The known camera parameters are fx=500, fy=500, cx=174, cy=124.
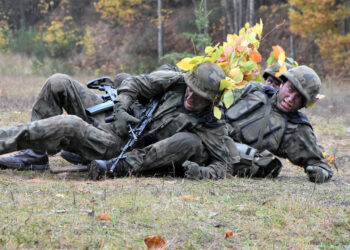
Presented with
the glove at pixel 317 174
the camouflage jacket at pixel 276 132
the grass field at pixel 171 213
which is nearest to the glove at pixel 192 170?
the grass field at pixel 171 213

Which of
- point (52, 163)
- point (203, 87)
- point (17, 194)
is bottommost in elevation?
point (52, 163)

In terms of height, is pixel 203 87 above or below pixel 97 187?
above

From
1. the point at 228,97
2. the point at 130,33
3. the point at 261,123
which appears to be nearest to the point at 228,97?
the point at 228,97

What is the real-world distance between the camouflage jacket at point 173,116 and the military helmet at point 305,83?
3.69 feet

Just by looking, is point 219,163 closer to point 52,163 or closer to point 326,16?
point 52,163

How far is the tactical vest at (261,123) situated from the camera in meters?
6.47

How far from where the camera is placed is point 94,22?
1201 inches

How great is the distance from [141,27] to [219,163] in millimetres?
23210

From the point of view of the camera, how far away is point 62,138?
5289 mm

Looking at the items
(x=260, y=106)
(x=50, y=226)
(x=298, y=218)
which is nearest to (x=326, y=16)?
(x=260, y=106)

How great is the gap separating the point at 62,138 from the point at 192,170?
144 centimetres

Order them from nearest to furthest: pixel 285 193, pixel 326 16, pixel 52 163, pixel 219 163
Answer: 1. pixel 285 193
2. pixel 219 163
3. pixel 52 163
4. pixel 326 16

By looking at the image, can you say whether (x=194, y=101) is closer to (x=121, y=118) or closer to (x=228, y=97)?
(x=228, y=97)

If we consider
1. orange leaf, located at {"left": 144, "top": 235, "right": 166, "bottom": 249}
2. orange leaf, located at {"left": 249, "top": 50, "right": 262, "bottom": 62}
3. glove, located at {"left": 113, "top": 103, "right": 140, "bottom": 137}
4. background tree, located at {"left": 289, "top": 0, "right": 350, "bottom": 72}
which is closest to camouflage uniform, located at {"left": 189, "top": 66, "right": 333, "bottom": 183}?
orange leaf, located at {"left": 249, "top": 50, "right": 262, "bottom": 62}
